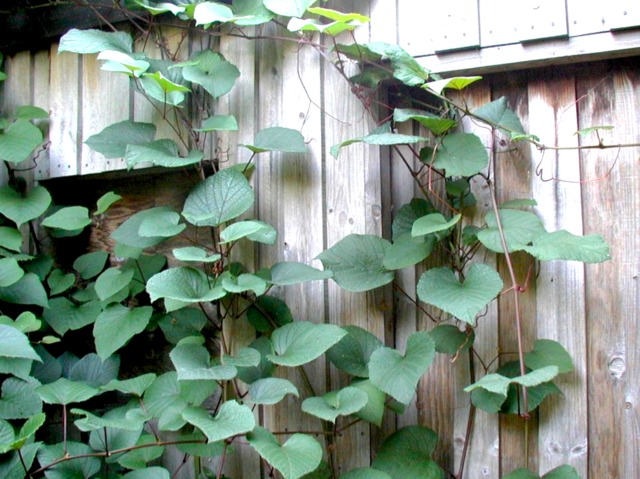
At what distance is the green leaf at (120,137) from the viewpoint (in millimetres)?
1542

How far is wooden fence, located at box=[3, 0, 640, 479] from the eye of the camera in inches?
51.5

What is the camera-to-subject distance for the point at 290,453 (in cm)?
121

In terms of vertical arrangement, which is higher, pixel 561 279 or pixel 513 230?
pixel 513 230

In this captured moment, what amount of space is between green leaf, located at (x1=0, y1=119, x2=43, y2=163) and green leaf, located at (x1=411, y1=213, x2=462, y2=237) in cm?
105

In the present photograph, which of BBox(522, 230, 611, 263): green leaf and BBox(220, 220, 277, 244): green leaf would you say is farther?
BBox(220, 220, 277, 244): green leaf

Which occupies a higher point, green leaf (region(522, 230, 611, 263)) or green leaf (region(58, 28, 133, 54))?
green leaf (region(58, 28, 133, 54))

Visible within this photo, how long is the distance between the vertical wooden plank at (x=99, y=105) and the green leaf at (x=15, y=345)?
0.51m

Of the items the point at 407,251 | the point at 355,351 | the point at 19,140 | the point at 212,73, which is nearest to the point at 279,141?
the point at 212,73

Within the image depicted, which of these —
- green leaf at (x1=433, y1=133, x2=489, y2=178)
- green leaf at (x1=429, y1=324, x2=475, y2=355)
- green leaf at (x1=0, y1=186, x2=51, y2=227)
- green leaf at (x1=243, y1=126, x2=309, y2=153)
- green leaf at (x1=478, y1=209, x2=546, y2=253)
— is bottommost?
green leaf at (x1=429, y1=324, x2=475, y2=355)

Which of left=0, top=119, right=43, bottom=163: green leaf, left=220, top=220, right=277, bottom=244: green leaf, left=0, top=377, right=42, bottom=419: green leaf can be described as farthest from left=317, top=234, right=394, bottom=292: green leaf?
left=0, top=119, right=43, bottom=163: green leaf

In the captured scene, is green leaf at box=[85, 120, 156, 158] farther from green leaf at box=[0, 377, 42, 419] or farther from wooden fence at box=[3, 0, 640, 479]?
green leaf at box=[0, 377, 42, 419]

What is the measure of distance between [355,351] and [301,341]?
4.8 inches

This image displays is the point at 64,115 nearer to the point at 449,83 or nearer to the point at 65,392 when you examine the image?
the point at 65,392

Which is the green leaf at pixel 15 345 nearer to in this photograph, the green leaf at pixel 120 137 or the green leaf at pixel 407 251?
the green leaf at pixel 120 137
